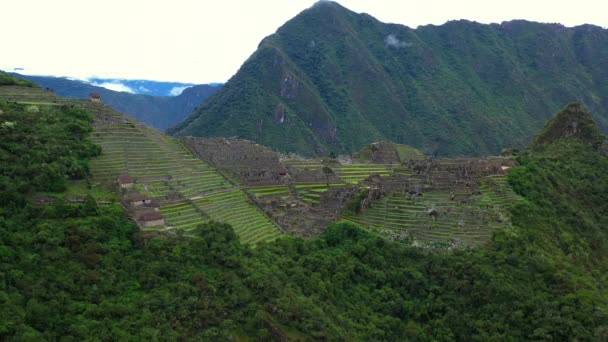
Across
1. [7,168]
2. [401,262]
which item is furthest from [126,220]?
[401,262]

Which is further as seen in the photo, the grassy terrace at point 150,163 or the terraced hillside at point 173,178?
the grassy terrace at point 150,163

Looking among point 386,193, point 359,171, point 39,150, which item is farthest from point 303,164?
point 39,150

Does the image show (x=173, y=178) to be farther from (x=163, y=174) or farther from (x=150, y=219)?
(x=150, y=219)

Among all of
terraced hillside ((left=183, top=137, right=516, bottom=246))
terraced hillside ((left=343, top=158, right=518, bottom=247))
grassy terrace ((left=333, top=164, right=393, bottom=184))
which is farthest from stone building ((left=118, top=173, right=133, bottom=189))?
grassy terrace ((left=333, top=164, right=393, bottom=184))

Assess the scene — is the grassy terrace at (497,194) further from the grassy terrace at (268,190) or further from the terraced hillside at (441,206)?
the grassy terrace at (268,190)

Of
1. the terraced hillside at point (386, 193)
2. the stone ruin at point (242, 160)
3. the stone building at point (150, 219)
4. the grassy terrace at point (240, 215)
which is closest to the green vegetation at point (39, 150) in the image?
the stone building at point (150, 219)

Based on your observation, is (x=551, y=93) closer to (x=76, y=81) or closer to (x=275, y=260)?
(x=76, y=81)

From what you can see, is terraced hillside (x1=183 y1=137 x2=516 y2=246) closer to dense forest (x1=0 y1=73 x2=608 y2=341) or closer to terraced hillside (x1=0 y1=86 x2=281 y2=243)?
terraced hillside (x1=0 y1=86 x2=281 y2=243)
